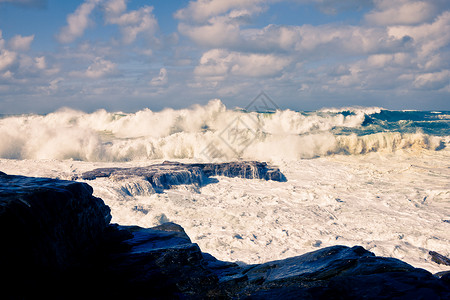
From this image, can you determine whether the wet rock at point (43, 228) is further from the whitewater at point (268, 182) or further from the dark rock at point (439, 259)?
the dark rock at point (439, 259)

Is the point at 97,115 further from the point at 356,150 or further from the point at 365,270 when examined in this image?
the point at 365,270

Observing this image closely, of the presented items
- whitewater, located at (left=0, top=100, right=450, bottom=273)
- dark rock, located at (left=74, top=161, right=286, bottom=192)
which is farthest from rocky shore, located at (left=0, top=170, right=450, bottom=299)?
dark rock, located at (left=74, top=161, right=286, bottom=192)

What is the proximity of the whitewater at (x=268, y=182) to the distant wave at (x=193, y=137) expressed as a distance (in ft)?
0.39

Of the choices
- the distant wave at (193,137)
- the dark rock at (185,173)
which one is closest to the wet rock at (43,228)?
the dark rock at (185,173)

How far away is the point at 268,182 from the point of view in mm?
21375

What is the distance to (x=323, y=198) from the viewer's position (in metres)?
17.5

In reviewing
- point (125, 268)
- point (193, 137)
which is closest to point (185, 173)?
point (193, 137)

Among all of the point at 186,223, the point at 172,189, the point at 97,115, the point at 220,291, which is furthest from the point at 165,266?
the point at 97,115

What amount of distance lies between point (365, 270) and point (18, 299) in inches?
173

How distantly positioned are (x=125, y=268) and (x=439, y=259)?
9.32 metres

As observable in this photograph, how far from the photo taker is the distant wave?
98.4 feet

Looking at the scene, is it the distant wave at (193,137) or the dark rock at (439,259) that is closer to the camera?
the dark rock at (439,259)

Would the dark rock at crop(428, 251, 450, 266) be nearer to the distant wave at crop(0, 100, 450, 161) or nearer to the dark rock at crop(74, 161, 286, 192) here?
the dark rock at crop(74, 161, 286, 192)

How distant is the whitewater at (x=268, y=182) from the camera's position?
12270 mm
